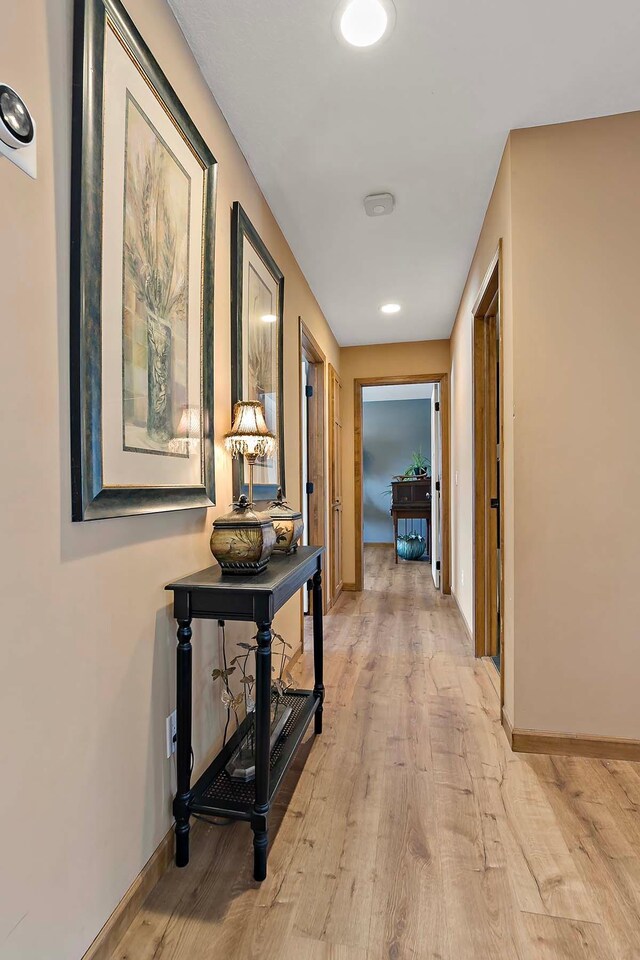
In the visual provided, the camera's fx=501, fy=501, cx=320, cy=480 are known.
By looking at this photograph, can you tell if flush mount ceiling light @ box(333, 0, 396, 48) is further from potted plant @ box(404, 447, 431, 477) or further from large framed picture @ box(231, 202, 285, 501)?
potted plant @ box(404, 447, 431, 477)

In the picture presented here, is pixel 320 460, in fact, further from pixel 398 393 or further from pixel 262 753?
pixel 398 393

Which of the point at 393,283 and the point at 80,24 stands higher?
the point at 393,283

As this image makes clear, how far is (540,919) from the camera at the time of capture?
120 centimetres

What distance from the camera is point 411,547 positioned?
278 inches

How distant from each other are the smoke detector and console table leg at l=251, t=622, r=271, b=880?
2070 millimetres

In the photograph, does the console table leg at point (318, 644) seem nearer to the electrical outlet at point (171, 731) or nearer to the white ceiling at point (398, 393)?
the electrical outlet at point (171, 731)

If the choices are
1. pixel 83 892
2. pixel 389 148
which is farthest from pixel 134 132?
pixel 83 892

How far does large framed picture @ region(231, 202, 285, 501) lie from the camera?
6.33 ft

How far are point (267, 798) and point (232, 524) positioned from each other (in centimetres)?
75

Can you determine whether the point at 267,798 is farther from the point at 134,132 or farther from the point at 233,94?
the point at 233,94

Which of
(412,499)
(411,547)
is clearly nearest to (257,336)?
(412,499)

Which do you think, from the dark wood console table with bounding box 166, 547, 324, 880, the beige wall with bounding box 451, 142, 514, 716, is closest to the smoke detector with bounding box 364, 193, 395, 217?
the beige wall with bounding box 451, 142, 514, 716

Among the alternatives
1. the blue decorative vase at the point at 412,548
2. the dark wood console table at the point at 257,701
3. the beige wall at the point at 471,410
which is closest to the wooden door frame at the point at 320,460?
the beige wall at the point at 471,410

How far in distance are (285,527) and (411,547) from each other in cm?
539
